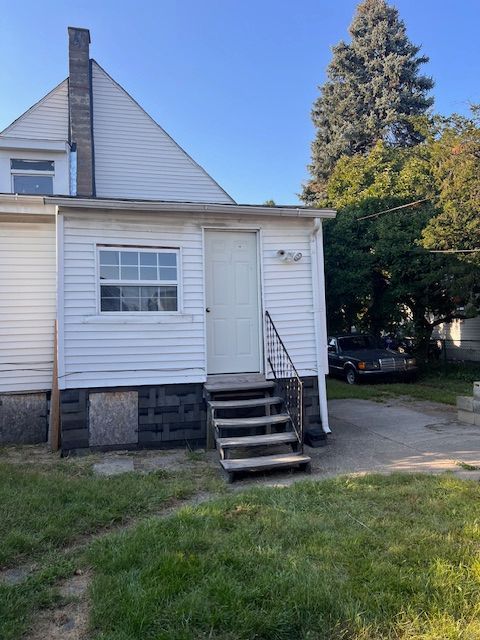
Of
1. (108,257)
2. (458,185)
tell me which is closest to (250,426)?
(108,257)

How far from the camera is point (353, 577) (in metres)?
2.95

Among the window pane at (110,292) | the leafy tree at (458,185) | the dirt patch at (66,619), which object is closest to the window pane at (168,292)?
the window pane at (110,292)

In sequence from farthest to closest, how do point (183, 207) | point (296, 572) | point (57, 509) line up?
1. point (183, 207)
2. point (57, 509)
3. point (296, 572)

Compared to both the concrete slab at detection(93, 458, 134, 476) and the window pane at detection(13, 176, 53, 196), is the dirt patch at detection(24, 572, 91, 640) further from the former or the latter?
the window pane at detection(13, 176, 53, 196)

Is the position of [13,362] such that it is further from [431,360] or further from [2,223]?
[431,360]

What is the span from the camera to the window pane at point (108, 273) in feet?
22.2

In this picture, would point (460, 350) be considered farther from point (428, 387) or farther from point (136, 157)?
point (136, 157)

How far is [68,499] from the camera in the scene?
4.46m

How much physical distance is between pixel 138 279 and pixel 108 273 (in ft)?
1.36

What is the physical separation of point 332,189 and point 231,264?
39.5ft

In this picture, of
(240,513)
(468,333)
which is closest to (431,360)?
(468,333)

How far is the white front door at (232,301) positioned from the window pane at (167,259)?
1.68ft

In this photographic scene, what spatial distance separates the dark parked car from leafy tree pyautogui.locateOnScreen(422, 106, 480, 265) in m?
3.46

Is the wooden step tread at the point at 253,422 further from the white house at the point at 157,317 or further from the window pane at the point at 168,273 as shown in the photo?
the window pane at the point at 168,273
